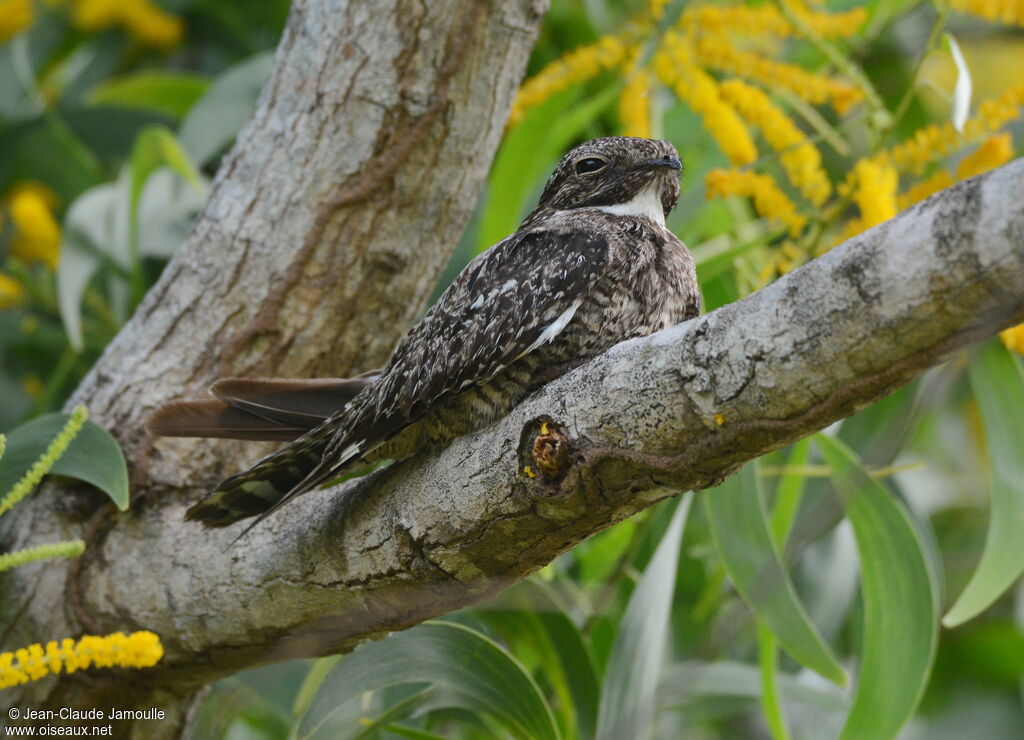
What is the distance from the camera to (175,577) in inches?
89.0

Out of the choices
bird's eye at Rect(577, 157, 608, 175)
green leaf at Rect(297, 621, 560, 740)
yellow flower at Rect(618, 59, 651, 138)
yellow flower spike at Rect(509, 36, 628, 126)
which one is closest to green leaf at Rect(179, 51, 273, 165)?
yellow flower spike at Rect(509, 36, 628, 126)

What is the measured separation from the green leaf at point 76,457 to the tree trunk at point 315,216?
237mm

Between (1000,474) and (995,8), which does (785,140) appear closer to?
(995,8)

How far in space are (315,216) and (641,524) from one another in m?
1.11

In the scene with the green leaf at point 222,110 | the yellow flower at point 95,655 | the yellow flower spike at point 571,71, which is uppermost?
the green leaf at point 222,110

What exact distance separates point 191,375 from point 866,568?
5.21 feet

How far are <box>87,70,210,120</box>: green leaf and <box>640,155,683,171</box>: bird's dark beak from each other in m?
2.24

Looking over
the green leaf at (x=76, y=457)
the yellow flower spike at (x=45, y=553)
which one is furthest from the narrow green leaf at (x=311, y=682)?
the yellow flower spike at (x=45, y=553)

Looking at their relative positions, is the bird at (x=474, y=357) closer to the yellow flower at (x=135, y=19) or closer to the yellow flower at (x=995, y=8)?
the yellow flower at (x=995, y=8)

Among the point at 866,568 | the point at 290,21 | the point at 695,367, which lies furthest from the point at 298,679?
the point at 695,367

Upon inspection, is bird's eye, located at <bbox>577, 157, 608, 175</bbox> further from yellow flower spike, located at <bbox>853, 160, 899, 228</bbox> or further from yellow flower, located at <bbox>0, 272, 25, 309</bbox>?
yellow flower, located at <bbox>0, 272, 25, 309</bbox>

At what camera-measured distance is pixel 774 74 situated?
2385 mm

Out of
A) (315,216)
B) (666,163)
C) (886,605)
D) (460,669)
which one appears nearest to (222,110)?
(315,216)

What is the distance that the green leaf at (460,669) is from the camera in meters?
2.12
